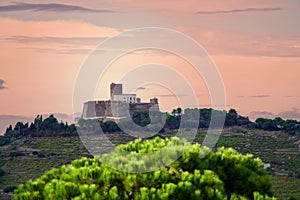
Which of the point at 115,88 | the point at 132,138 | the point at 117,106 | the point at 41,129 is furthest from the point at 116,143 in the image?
the point at 115,88

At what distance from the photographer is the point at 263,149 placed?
86000 millimetres

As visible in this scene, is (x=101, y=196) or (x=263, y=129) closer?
(x=101, y=196)

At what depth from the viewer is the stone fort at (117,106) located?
51.9 metres

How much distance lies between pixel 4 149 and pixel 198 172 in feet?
231

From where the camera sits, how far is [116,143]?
81750mm

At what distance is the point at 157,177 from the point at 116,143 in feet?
206

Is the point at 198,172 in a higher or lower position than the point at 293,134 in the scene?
lower

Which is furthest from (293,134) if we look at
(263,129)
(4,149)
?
(4,149)

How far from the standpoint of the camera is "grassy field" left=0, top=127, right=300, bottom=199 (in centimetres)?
A: 7675

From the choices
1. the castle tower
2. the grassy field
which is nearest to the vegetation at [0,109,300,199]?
the grassy field

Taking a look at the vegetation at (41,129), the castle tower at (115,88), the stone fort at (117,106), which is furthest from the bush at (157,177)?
the vegetation at (41,129)

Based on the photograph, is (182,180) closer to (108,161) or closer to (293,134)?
(108,161)

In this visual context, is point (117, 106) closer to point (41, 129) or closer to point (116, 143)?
point (116, 143)

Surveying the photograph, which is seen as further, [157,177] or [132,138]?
[132,138]
